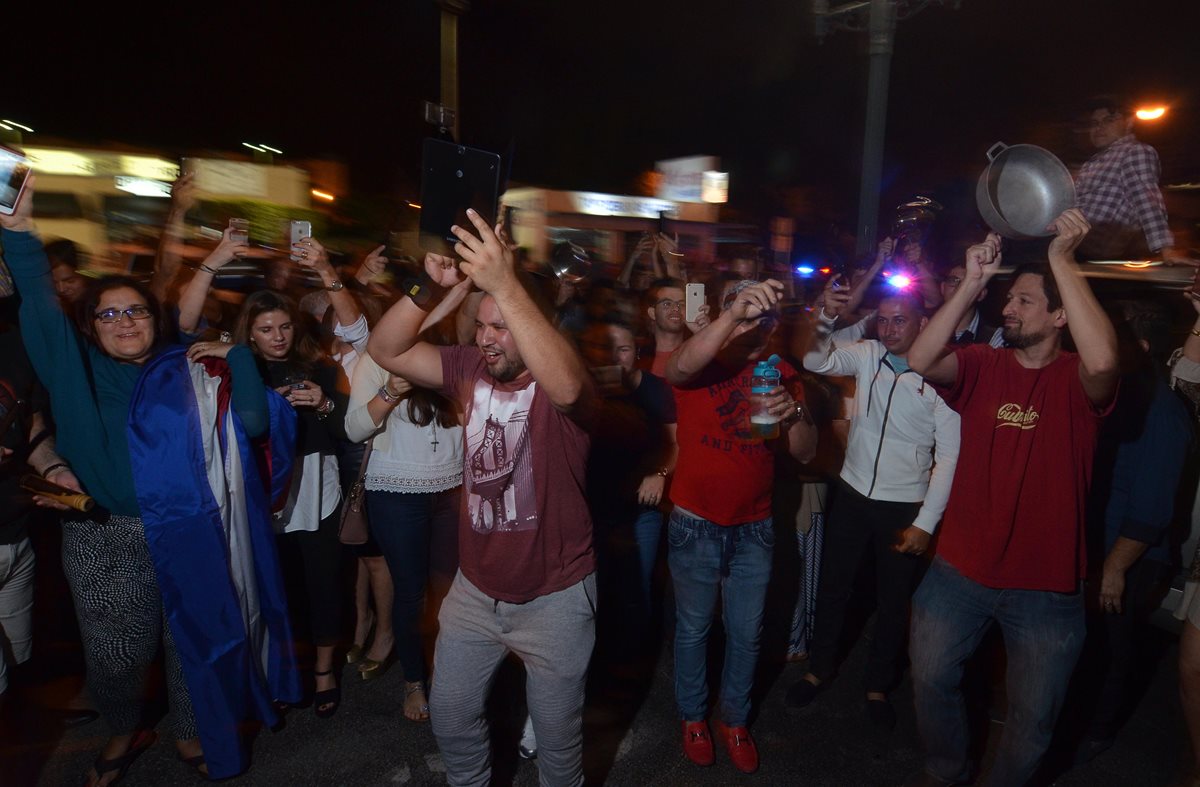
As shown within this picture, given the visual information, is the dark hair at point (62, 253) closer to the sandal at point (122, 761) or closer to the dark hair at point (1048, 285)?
the sandal at point (122, 761)

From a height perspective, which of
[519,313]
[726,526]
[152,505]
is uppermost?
[519,313]

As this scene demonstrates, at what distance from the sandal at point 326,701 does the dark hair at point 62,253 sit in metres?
2.95

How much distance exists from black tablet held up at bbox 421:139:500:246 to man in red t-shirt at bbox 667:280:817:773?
1.29m

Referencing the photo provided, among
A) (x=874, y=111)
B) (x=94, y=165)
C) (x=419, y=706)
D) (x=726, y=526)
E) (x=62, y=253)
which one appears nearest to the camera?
(x=726, y=526)

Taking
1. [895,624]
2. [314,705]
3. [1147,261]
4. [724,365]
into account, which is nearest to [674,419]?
[724,365]

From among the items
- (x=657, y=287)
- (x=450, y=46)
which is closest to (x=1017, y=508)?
(x=657, y=287)

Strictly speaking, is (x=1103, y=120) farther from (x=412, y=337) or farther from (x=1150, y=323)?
(x=412, y=337)

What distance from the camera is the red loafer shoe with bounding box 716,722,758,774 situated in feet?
11.2

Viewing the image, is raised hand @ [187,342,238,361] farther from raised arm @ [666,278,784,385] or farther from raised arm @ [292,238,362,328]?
raised arm @ [666,278,784,385]

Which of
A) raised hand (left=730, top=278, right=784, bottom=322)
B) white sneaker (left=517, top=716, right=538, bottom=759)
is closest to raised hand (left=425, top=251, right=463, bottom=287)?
raised hand (left=730, top=278, right=784, bottom=322)

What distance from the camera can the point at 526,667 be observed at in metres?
2.69

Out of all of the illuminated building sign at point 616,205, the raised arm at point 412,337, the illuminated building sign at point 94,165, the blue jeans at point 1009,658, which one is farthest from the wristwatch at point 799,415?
the illuminated building sign at point 616,205

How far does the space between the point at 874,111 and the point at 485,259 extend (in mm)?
8670

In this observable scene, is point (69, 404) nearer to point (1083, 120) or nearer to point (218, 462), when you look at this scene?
point (218, 462)
